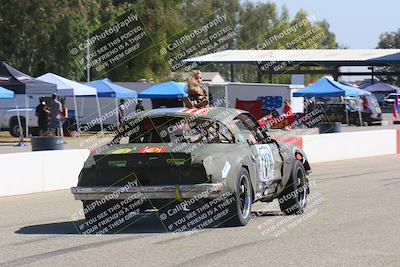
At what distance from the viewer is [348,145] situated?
22.9 meters

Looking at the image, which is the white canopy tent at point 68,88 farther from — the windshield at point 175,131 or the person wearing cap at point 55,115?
the windshield at point 175,131

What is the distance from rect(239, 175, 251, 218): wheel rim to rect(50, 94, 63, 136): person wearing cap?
769 inches

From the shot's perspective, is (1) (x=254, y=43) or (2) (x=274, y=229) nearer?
(2) (x=274, y=229)

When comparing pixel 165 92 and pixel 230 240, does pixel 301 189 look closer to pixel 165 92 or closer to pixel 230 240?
pixel 230 240

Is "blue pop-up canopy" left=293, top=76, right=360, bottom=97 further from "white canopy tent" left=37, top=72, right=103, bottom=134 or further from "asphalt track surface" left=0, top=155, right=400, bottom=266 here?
"asphalt track surface" left=0, top=155, right=400, bottom=266

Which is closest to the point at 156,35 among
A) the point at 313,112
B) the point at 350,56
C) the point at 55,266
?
the point at 313,112

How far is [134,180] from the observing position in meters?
8.97

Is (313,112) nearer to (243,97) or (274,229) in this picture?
(243,97)

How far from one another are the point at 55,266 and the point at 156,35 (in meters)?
48.8

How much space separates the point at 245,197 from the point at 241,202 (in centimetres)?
9

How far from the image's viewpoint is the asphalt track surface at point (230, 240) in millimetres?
7250

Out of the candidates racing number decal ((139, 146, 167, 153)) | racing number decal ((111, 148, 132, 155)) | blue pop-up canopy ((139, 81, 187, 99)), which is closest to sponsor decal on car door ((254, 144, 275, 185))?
racing number decal ((139, 146, 167, 153))

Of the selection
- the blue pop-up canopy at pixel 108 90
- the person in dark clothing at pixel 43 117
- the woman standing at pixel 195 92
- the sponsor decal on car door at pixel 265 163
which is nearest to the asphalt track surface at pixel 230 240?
the sponsor decal on car door at pixel 265 163

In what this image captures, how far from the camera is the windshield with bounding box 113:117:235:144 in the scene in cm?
957
